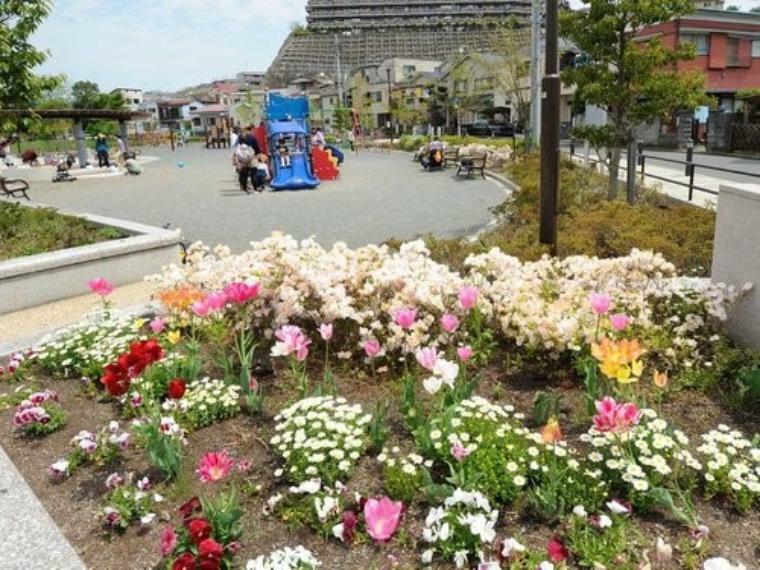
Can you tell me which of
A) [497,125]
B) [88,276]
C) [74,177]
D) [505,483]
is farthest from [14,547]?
[497,125]

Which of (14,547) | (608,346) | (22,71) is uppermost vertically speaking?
(22,71)

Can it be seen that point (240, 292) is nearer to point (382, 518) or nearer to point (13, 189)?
point (382, 518)

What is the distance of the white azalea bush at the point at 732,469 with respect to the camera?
264 cm

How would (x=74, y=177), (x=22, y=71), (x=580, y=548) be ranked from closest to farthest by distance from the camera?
(x=580, y=548) < (x=22, y=71) < (x=74, y=177)

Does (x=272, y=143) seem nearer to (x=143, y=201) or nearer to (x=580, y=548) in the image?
(x=143, y=201)

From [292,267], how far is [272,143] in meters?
16.0

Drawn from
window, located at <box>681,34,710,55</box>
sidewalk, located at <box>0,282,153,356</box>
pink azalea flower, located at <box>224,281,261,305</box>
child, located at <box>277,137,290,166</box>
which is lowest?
sidewalk, located at <box>0,282,153,356</box>

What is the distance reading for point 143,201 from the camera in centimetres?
1795

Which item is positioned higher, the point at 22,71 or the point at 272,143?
the point at 22,71

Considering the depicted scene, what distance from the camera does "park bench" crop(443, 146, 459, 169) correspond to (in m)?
25.2

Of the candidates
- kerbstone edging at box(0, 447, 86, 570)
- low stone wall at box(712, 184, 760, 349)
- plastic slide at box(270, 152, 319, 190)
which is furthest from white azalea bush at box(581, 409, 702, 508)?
plastic slide at box(270, 152, 319, 190)

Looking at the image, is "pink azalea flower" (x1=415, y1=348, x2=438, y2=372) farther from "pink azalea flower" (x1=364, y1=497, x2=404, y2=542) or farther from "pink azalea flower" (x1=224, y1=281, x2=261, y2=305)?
"pink azalea flower" (x1=224, y1=281, x2=261, y2=305)

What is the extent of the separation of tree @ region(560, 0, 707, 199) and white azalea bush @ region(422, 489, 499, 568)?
389 inches

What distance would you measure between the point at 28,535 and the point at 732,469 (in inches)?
121
